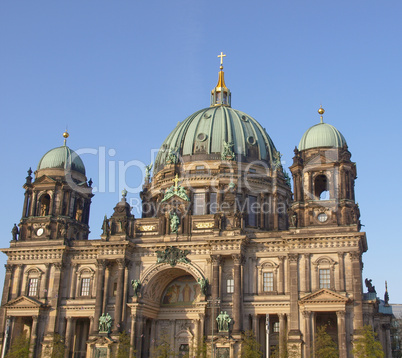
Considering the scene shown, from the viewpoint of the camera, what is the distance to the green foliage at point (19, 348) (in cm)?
5847

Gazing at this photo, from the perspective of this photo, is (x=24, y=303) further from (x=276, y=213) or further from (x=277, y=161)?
(x=277, y=161)

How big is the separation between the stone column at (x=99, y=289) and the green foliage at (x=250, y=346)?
1479 cm

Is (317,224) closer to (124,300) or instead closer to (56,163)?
(124,300)

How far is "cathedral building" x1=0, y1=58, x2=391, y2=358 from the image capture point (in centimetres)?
5697

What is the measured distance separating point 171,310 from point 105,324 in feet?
27.5

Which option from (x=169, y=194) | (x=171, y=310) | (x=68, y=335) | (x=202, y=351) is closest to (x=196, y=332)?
(x=171, y=310)

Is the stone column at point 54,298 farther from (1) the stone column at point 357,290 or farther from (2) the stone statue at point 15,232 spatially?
(1) the stone column at point 357,290

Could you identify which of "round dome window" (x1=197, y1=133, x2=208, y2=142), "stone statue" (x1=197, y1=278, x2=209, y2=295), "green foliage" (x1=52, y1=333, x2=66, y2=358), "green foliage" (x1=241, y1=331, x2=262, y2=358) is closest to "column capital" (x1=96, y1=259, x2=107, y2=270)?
"green foliage" (x1=52, y1=333, x2=66, y2=358)

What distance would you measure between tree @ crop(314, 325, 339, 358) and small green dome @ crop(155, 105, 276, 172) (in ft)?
85.3

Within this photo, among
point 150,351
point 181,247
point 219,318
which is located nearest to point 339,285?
point 219,318

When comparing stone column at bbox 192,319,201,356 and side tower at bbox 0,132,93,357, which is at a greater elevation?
side tower at bbox 0,132,93,357

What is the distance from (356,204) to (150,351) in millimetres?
25799

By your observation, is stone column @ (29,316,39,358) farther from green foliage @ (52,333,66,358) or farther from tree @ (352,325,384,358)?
tree @ (352,325,384,358)

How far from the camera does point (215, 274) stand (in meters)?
Answer: 59.5
